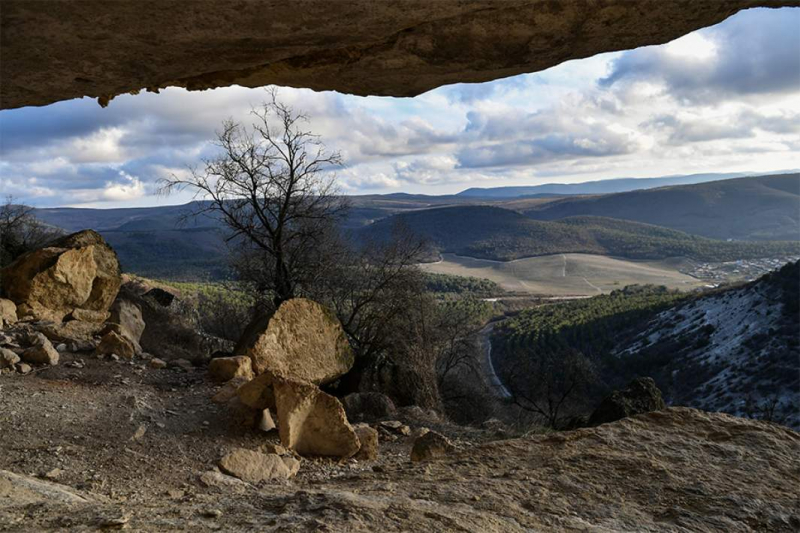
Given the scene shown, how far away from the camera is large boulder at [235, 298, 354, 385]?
8961 millimetres

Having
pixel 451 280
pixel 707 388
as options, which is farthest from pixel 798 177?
pixel 707 388

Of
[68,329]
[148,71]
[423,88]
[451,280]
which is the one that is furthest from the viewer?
[451,280]

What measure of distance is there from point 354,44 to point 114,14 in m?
1.37

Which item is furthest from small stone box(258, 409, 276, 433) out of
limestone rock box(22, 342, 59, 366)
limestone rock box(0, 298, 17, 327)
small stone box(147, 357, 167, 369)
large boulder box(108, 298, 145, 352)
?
limestone rock box(0, 298, 17, 327)

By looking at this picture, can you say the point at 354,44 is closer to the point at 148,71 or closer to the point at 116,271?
the point at 148,71

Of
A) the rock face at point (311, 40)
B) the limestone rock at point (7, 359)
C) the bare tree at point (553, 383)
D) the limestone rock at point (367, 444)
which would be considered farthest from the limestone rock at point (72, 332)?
the bare tree at point (553, 383)

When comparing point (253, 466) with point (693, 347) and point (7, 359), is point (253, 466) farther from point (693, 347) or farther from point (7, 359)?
point (693, 347)

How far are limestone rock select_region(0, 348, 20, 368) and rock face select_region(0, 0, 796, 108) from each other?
5.13 metres

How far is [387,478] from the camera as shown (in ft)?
13.7

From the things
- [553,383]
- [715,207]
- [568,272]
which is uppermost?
[715,207]

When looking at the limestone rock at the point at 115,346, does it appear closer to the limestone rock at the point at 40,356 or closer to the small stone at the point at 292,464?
the limestone rock at the point at 40,356

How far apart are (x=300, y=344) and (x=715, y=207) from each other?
148 m

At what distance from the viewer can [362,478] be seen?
14.0ft

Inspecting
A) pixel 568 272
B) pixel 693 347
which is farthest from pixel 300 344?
pixel 568 272
